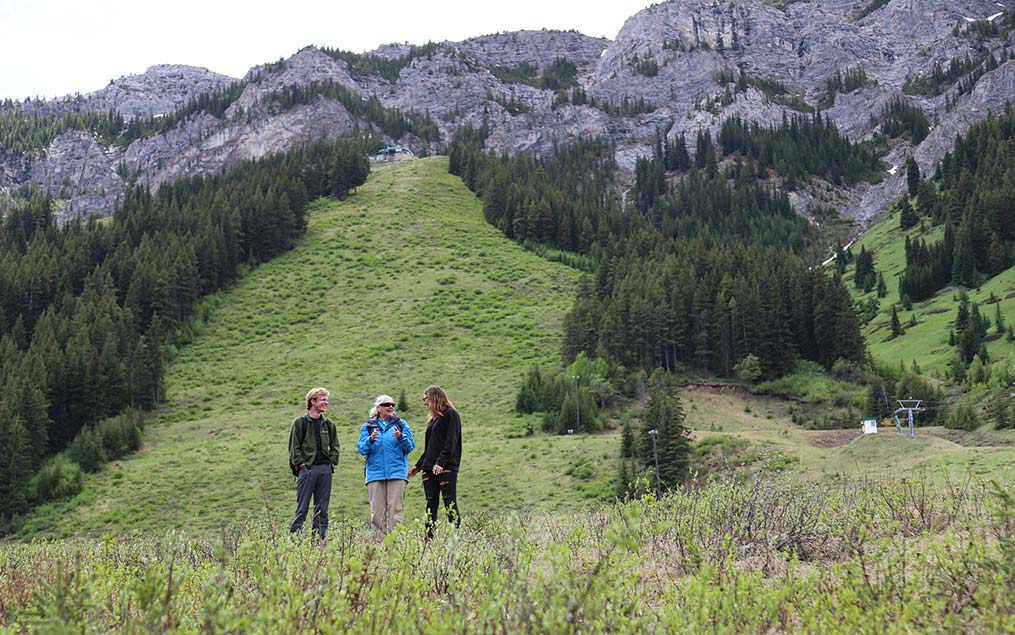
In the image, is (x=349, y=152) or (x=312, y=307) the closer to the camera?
(x=312, y=307)

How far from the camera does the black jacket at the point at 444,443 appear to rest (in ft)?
36.7

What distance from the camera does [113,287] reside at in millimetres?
71500

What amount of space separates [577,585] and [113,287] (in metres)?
77.6

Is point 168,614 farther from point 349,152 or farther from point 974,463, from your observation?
point 349,152

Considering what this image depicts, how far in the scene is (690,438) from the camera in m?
36.8

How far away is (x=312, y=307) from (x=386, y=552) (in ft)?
238

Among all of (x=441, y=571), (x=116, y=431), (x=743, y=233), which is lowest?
(x=116, y=431)

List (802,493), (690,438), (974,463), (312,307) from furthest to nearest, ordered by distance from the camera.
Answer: (312,307) < (690,438) < (974,463) < (802,493)

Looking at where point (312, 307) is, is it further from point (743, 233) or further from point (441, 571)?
point (743, 233)

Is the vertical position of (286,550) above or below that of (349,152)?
below

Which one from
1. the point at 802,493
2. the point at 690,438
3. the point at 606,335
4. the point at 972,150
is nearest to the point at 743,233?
the point at 972,150

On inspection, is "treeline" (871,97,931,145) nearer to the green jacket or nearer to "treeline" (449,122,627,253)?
"treeline" (449,122,627,253)

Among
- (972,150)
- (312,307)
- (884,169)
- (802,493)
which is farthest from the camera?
(884,169)

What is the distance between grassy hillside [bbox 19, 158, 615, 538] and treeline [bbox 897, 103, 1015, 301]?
171 ft
